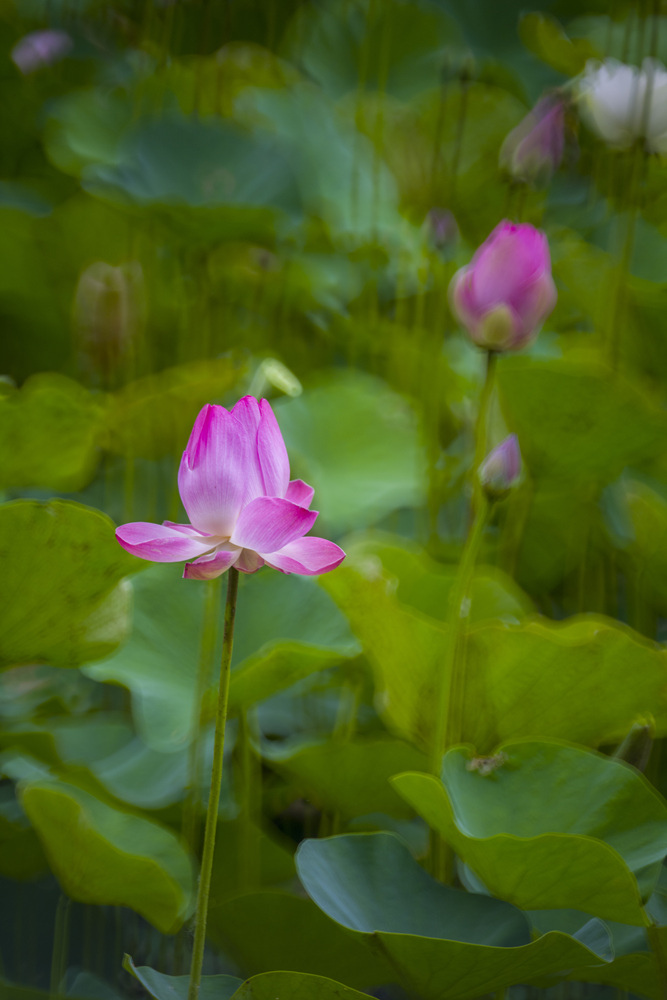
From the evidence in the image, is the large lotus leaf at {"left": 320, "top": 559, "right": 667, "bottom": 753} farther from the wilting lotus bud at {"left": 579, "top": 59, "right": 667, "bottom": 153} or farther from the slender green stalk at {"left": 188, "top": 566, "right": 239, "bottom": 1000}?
the wilting lotus bud at {"left": 579, "top": 59, "right": 667, "bottom": 153}

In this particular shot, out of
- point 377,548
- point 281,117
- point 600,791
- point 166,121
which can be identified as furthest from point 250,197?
point 600,791

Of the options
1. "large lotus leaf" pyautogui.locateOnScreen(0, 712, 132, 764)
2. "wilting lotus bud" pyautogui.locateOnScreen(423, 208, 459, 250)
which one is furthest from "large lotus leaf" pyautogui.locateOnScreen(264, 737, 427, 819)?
"wilting lotus bud" pyautogui.locateOnScreen(423, 208, 459, 250)

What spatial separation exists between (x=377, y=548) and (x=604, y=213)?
0.70m

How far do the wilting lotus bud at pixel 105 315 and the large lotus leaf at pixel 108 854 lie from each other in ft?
1.58

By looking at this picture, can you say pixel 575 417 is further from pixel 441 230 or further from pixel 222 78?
pixel 222 78

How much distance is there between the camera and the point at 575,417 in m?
0.59

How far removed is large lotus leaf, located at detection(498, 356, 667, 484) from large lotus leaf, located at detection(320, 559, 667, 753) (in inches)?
5.1

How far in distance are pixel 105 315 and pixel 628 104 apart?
507 mm

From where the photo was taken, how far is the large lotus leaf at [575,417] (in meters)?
0.57

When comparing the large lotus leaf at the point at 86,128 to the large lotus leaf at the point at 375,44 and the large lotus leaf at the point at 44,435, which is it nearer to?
the large lotus leaf at the point at 375,44

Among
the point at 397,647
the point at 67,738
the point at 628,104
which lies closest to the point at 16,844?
the point at 67,738

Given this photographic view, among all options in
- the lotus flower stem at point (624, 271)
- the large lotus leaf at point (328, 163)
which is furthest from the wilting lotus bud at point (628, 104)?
the large lotus leaf at point (328, 163)

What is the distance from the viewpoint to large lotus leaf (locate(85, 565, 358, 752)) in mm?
546

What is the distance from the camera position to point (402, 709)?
55 cm
